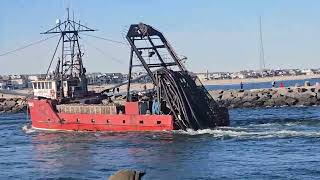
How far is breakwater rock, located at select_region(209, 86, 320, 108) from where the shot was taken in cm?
8481

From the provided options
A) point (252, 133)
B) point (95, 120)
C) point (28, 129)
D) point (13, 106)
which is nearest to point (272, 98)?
point (28, 129)

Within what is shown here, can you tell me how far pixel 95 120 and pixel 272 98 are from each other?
117 feet

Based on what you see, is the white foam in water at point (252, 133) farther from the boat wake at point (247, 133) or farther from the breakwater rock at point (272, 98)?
the breakwater rock at point (272, 98)

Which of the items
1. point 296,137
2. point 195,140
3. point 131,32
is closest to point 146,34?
point 131,32

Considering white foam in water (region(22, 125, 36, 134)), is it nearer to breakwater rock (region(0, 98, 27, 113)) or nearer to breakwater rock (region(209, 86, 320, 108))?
breakwater rock (region(209, 86, 320, 108))

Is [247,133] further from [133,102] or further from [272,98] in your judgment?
[272,98]

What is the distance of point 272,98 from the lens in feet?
287

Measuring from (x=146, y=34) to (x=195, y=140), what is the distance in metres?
13.9

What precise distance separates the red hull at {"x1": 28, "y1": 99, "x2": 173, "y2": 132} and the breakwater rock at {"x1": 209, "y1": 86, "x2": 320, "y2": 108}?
106 feet

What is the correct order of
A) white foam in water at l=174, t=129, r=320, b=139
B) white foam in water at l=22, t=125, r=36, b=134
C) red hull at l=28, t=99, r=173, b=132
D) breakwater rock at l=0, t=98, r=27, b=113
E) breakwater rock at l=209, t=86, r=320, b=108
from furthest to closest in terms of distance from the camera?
breakwater rock at l=0, t=98, r=27, b=113
breakwater rock at l=209, t=86, r=320, b=108
white foam in water at l=22, t=125, r=36, b=134
red hull at l=28, t=99, r=173, b=132
white foam in water at l=174, t=129, r=320, b=139

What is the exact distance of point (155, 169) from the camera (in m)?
34.8

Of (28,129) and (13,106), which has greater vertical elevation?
(13,106)

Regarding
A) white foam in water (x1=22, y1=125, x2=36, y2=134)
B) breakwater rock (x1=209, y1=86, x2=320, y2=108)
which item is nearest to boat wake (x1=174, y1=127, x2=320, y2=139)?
white foam in water (x1=22, y1=125, x2=36, y2=134)

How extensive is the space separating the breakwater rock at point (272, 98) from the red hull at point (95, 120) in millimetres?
32446
